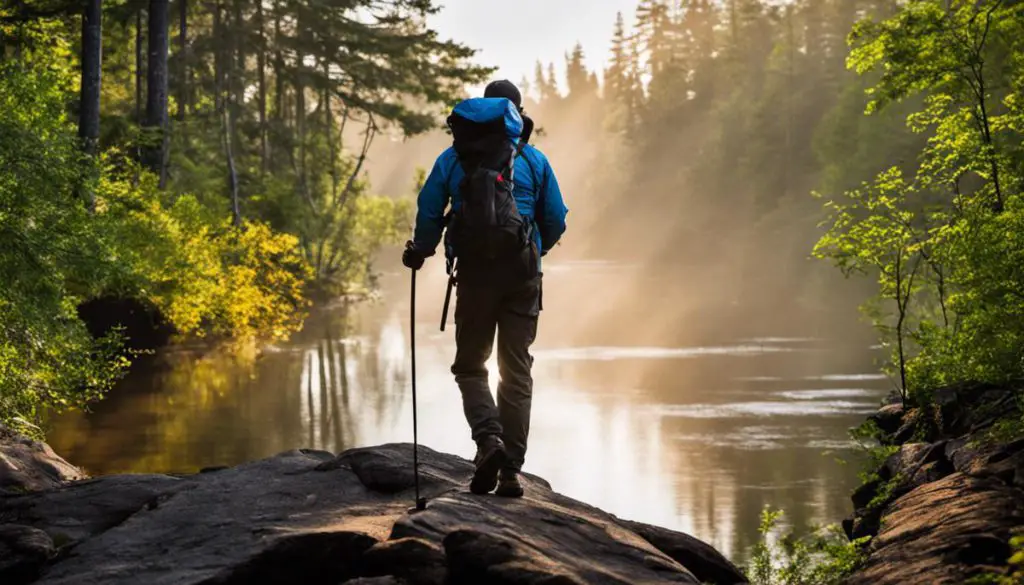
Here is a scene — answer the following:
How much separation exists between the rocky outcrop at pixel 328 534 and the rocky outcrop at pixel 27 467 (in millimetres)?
820

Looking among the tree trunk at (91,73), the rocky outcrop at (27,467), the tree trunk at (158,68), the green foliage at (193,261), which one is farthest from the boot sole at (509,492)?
the tree trunk at (158,68)

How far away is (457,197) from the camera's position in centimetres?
633

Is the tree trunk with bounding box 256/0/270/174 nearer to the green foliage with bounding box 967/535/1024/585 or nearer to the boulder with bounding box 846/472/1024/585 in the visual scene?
the boulder with bounding box 846/472/1024/585

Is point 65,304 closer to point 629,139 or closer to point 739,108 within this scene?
point 739,108

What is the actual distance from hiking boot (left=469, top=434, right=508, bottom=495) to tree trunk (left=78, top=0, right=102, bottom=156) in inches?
635

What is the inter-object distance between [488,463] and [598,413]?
655 inches

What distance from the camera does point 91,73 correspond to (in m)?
20.6

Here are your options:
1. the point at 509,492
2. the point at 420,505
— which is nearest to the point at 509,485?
the point at 509,492

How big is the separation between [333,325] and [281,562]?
34.1m

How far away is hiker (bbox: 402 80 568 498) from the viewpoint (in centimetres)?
618

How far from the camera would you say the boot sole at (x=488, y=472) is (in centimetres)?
619

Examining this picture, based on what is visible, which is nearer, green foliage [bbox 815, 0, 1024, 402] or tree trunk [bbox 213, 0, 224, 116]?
green foliage [bbox 815, 0, 1024, 402]

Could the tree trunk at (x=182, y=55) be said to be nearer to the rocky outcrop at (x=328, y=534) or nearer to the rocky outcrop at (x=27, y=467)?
the rocky outcrop at (x=27, y=467)

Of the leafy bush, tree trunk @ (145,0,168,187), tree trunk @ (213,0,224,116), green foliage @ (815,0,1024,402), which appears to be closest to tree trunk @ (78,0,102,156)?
the leafy bush
